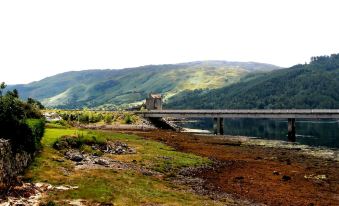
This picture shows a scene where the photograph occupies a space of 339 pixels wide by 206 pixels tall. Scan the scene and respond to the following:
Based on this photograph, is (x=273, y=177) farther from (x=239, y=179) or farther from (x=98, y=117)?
(x=98, y=117)

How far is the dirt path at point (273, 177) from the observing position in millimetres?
42906

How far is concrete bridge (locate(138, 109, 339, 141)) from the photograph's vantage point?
112125mm

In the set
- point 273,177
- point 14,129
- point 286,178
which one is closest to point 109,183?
Result: point 14,129

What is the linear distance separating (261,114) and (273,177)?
241 ft

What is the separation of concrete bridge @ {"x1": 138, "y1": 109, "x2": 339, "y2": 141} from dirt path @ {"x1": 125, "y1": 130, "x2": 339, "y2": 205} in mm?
37446

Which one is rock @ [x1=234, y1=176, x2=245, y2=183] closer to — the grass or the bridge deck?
the grass

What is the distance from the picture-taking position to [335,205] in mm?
39875

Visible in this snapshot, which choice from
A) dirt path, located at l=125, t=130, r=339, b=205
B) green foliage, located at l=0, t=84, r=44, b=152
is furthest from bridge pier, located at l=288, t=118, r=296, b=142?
green foliage, located at l=0, t=84, r=44, b=152

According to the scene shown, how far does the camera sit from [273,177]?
53.6 metres

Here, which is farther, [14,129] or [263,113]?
[263,113]

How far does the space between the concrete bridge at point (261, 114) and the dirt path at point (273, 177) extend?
123 feet

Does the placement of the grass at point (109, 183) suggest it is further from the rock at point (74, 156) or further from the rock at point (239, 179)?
the rock at point (239, 179)

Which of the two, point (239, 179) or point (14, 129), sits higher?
point (14, 129)

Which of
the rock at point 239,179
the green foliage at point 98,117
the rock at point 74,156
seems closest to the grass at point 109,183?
the rock at point 74,156
